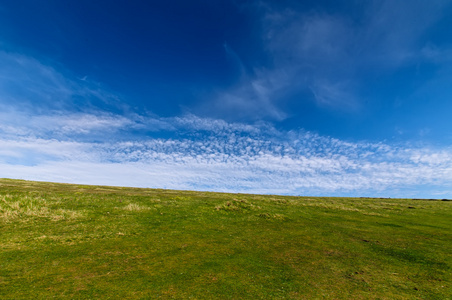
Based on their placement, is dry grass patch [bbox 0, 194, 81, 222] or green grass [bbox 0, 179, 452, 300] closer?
green grass [bbox 0, 179, 452, 300]

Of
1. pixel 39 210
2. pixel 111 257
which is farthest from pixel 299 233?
pixel 39 210

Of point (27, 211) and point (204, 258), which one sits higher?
point (27, 211)

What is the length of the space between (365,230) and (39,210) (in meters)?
34.9

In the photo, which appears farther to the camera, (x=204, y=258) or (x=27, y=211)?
(x=27, y=211)

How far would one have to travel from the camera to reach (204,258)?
43.0ft

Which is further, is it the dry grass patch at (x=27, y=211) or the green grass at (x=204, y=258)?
the dry grass patch at (x=27, y=211)

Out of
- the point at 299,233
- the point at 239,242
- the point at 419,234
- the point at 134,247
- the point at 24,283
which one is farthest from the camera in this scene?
the point at 419,234

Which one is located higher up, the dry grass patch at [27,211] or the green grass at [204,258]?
the dry grass patch at [27,211]

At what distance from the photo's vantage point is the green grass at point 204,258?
9484 mm

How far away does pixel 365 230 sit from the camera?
23.0 m

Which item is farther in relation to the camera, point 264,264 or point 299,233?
point 299,233

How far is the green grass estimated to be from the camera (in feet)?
31.1

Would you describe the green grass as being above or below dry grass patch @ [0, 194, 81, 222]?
below

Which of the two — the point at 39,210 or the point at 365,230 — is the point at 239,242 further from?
the point at 39,210
